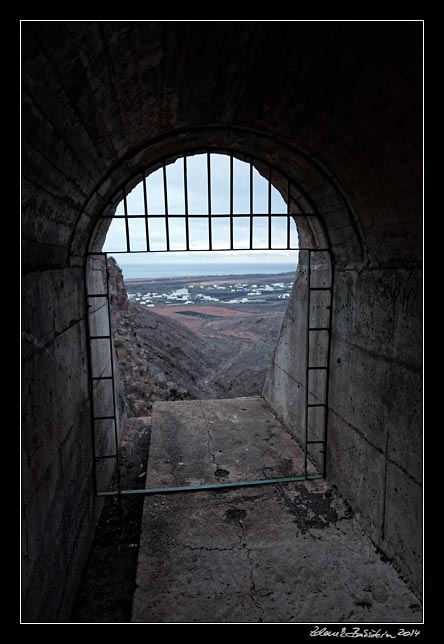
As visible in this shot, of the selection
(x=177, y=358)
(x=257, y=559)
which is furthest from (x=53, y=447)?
(x=177, y=358)

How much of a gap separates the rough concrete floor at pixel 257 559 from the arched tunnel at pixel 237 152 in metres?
0.36

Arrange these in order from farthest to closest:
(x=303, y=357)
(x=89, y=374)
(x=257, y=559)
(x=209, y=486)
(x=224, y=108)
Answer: (x=303, y=357) → (x=209, y=486) → (x=89, y=374) → (x=257, y=559) → (x=224, y=108)

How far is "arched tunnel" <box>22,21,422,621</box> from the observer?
2758 mm

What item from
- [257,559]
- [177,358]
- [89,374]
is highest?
[89,374]

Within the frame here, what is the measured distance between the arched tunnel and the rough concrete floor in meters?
0.36

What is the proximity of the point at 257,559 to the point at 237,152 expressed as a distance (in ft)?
17.5

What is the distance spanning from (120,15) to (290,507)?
18.8 feet

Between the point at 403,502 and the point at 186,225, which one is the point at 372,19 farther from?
the point at 403,502

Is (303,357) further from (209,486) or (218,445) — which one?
(209,486)

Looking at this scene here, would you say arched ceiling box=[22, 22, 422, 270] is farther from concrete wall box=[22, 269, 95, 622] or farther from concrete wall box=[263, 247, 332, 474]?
concrete wall box=[263, 247, 332, 474]

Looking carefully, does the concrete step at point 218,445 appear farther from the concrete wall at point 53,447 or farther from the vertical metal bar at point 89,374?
the concrete wall at point 53,447

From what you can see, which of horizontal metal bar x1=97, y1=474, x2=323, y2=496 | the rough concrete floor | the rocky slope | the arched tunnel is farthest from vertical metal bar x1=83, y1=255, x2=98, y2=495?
the rocky slope

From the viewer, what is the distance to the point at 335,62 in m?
3.04

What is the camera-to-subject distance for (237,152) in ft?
19.5
